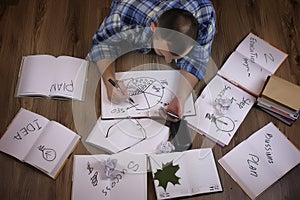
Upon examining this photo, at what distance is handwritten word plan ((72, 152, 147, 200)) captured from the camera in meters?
0.97

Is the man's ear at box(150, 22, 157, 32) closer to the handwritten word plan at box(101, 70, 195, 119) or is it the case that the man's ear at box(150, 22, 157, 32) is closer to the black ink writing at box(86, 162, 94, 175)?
the handwritten word plan at box(101, 70, 195, 119)

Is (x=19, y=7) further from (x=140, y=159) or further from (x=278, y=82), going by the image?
(x=278, y=82)

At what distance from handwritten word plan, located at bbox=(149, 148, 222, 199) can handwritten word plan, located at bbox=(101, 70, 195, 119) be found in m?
0.14

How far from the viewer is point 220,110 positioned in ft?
3.62

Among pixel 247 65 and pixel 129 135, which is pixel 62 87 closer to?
pixel 129 135

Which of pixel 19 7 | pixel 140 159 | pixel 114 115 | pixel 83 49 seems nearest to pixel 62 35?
pixel 83 49

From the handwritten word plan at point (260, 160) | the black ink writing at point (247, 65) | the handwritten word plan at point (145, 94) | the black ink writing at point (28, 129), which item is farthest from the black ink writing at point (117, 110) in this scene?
the black ink writing at point (247, 65)

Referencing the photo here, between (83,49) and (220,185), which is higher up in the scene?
(83,49)

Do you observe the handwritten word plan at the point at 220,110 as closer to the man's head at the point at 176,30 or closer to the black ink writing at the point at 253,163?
the black ink writing at the point at 253,163

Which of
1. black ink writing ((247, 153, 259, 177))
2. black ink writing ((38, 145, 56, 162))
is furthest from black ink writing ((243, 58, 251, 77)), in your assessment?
black ink writing ((38, 145, 56, 162))

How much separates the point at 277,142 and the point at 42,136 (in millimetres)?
676

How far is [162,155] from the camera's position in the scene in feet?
3.36

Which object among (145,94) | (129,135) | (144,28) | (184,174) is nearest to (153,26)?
(144,28)

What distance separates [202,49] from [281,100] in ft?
0.90
